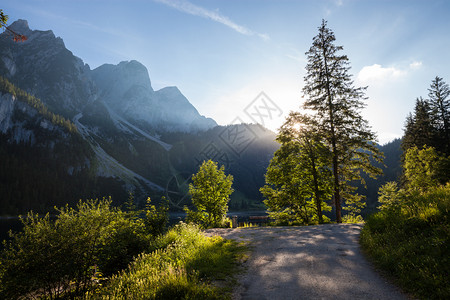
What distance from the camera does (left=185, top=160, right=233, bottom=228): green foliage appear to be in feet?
92.8

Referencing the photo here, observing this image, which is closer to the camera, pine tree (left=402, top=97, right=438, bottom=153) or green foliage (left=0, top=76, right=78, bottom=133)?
pine tree (left=402, top=97, right=438, bottom=153)

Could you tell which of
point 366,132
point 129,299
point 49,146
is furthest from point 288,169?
point 49,146

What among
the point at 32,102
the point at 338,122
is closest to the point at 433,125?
the point at 338,122

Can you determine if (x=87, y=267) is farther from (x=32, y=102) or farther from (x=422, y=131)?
(x=32, y=102)

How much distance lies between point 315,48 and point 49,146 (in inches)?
8464

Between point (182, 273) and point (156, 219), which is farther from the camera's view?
point (156, 219)

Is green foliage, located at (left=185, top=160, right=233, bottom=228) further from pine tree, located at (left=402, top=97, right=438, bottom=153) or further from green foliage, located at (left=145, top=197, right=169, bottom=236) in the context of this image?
pine tree, located at (left=402, top=97, right=438, bottom=153)

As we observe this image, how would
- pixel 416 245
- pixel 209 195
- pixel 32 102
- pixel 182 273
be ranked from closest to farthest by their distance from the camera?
pixel 416 245, pixel 182 273, pixel 209 195, pixel 32 102

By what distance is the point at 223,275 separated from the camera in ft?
21.5

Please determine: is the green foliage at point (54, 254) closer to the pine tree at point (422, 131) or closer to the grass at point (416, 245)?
the grass at point (416, 245)

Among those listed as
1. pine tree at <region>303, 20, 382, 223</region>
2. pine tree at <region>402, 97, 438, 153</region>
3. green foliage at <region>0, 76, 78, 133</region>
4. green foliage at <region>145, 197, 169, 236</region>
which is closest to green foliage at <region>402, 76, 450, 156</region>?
pine tree at <region>402, 97, 438, 153</region>

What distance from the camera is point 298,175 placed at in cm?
2059

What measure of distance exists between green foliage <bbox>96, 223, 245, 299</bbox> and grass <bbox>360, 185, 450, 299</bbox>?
4458mm

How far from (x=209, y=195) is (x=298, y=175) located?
1274cm
